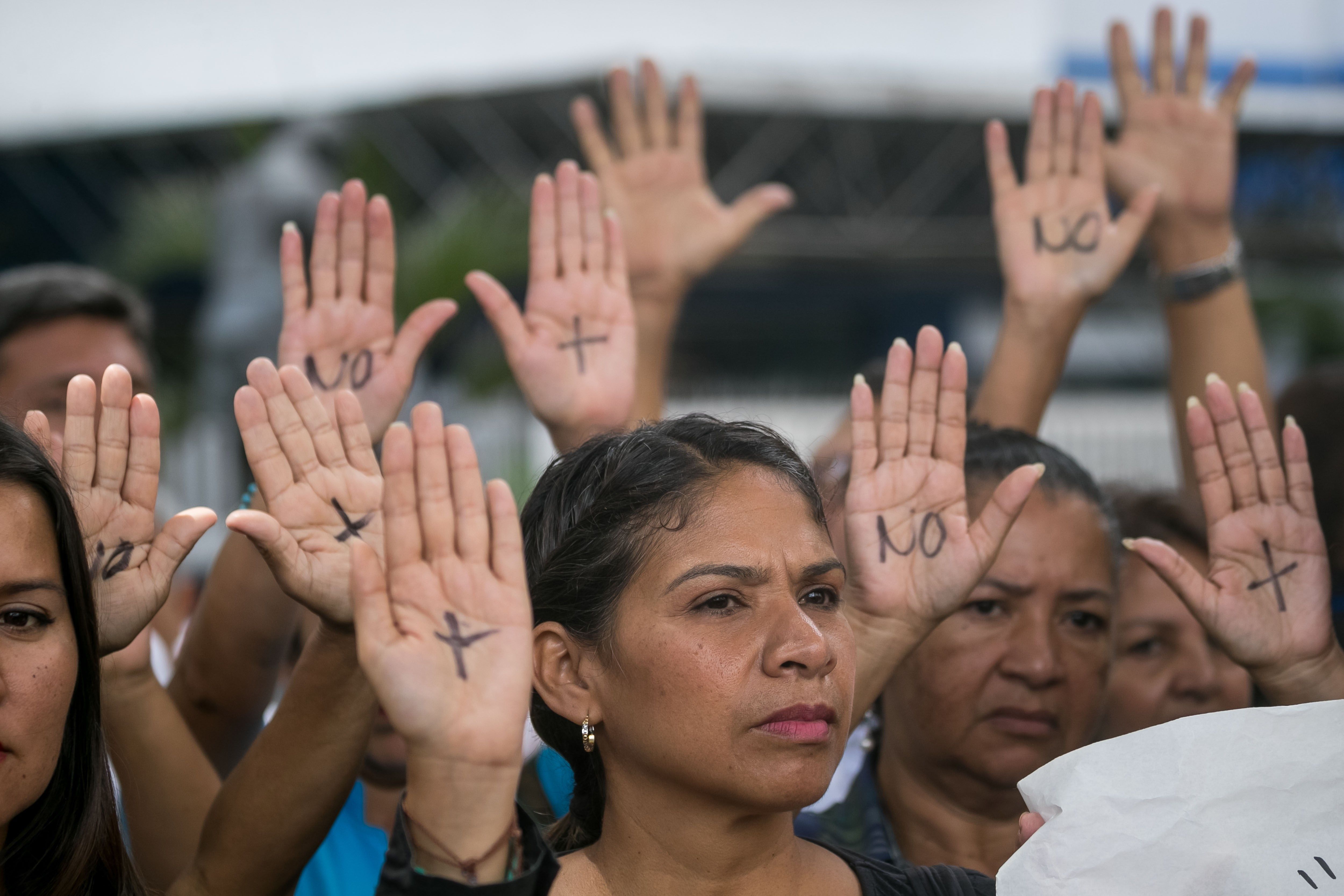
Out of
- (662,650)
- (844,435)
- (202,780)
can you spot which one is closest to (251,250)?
(844,435)

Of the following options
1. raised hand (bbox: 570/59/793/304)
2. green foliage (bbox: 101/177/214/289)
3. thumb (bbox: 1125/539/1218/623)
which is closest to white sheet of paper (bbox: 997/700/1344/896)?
thumb (bbox: 1125/539/1218/623)

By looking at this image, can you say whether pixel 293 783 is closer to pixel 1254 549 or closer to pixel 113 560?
pixel 113 560

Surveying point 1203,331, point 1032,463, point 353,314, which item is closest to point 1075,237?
point 1203,331

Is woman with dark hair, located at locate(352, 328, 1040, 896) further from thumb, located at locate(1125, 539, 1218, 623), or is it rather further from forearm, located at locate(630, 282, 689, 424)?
forearm, located at locate(630, 282, 689, 424)

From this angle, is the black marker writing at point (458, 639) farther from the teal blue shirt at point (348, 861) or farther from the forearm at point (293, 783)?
the teal blue shirt at point (348, 861)

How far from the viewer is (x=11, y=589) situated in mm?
1839

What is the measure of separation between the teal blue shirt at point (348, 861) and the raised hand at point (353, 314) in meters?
0.76

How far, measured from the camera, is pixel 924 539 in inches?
95.5

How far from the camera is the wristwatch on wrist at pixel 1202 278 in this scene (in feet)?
10.3

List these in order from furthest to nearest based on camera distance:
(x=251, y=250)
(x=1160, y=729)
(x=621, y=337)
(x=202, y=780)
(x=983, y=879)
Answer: (x=251, y=250) → (x=621, y=337) → (x=202, y=780) → (x=983, y=879) → (x=1160, y=729)

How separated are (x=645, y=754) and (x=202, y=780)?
0.89m

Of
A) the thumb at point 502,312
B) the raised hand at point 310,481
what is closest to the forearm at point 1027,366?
the thumb at point 502,312

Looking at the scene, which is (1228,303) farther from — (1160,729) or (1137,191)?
(1160,729)

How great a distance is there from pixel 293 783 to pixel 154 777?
35 cm
